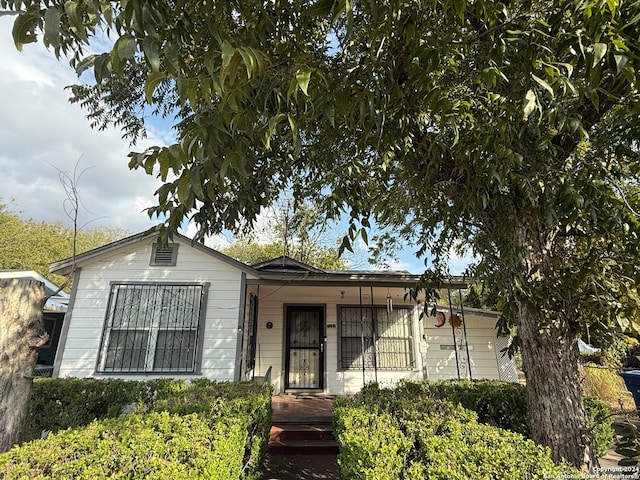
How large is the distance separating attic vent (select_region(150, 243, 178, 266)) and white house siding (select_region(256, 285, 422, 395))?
2.37 meters

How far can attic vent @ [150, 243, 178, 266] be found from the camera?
652 cm

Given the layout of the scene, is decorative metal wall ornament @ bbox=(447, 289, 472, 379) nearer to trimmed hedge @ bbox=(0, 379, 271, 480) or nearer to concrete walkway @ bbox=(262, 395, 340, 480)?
concrete walkway @ bbox=(262, 395, 340, 480)

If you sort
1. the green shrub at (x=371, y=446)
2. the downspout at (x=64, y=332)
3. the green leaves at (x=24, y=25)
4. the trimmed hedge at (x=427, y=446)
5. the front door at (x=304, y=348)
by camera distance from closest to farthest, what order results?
the green leaves at (x=24, y=25) < the trimmed hedge at (x=427, y=446) < the green shrub at (x=371, y=446) < the downspout at (x=64, y=332) < the front door at (x=304, y=348)

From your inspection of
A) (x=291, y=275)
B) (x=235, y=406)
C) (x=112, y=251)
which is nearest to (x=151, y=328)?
(x=112, y=251)

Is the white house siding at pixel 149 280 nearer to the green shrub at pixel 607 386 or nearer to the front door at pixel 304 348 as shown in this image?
the front door at pixel 304 348

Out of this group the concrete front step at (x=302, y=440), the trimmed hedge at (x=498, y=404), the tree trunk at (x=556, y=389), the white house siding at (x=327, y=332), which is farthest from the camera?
the white house siding at (x=327, y=332)

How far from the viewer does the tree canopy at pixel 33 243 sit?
2103 cm

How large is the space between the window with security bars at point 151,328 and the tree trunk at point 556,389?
17.2 ft

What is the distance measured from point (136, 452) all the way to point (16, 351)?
1435 millimetres

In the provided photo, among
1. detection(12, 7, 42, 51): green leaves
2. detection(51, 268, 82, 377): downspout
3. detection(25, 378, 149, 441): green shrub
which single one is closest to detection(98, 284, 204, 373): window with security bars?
detection(51, 268, 82, 377): downspout

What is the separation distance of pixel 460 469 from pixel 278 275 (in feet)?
16.2

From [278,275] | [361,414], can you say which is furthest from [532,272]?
[278,275]

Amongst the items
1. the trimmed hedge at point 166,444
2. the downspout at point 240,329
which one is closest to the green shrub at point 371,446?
the trimmed hedge at point 166,444

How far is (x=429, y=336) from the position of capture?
9.26m
